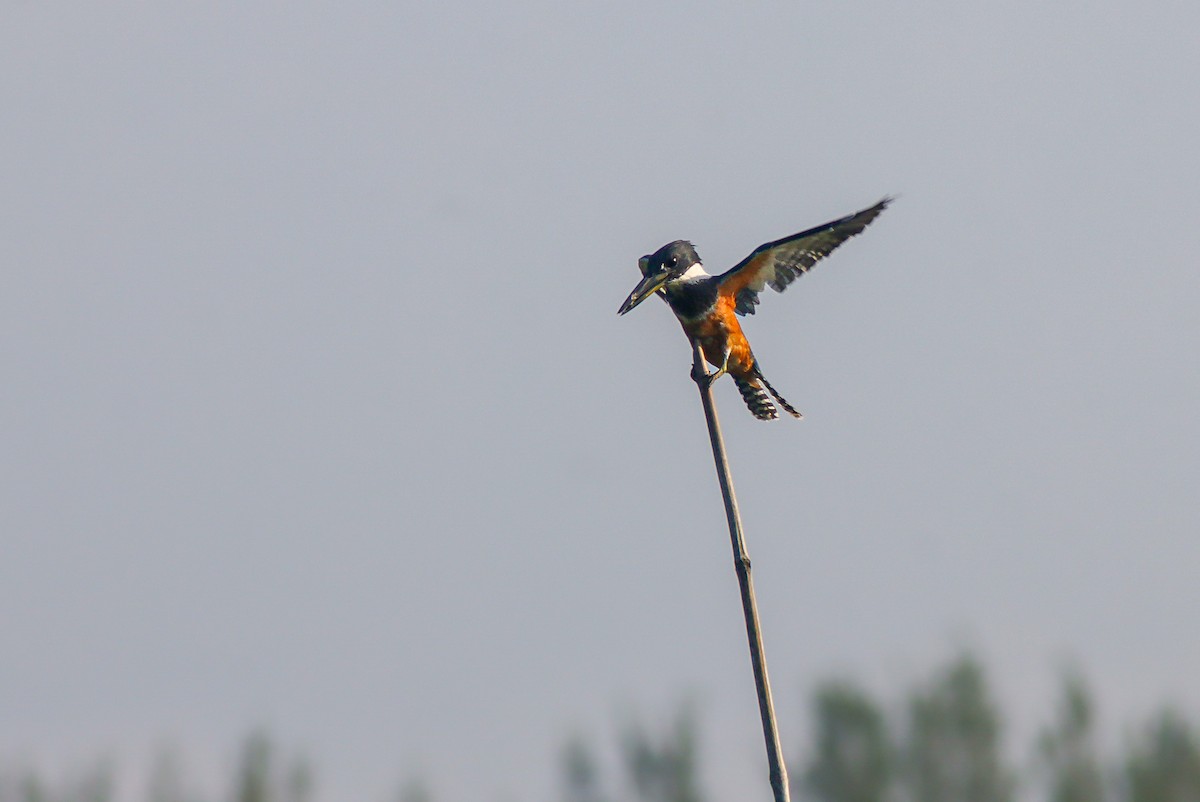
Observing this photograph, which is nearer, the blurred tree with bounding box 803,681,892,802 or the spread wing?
the spread wing

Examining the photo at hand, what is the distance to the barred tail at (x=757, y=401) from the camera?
447 inches

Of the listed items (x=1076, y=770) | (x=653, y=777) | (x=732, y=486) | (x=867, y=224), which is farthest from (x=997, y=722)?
(x=732, y=486)

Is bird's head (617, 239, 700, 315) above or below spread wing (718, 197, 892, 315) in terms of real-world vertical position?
below

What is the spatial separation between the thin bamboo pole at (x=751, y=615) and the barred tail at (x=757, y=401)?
6.02 meters

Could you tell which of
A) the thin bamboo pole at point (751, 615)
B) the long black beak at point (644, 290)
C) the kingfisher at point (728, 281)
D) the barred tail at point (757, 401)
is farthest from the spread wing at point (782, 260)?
the thin bamboo pole at point (751, 615)

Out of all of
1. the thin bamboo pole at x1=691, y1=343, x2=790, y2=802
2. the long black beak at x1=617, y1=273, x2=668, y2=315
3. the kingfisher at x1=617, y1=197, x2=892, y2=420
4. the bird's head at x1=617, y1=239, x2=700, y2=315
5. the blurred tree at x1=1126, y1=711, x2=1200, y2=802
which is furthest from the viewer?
the blurred tree at x1=1126, y1=711, x2=1200, y2=802

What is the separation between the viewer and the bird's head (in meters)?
8.13

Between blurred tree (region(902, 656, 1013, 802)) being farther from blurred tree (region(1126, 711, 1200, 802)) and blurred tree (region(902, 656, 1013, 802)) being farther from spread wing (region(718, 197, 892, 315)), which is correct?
spread wing (region(718, 197, 892, 315))

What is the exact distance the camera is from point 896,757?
158 feet

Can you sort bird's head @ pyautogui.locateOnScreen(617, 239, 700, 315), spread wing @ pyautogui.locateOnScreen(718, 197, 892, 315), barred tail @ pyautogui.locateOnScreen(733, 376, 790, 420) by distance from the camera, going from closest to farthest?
bird's head @ pyautogui.locateOnScreen(617, 239, 700, 315) → spread wing @ pyautogui.locateOnScreen(718, 197, 892, 315) → barred tail @ pyautogui.locateOnScreen(733, 376, 790, 420)

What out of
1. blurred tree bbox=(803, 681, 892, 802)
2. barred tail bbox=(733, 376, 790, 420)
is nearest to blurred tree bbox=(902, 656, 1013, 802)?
Answer: blurred tree bbox=(803, 681, 892, 802)

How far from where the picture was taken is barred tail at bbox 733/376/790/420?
11.4m

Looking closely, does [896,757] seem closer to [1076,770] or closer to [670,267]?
[1076,770]

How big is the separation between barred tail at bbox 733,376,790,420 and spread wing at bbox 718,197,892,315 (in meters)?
1.35
